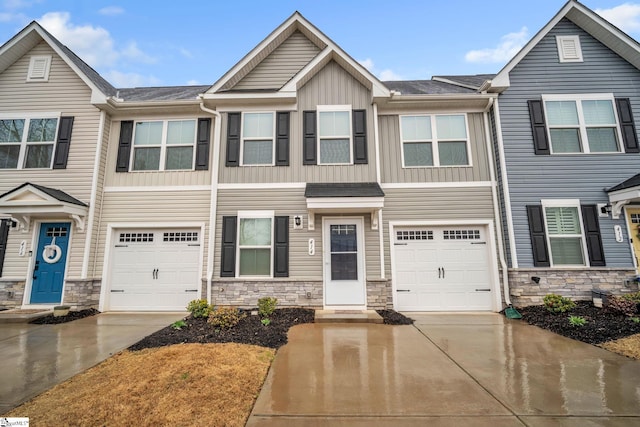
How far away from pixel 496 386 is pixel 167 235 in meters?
7.95

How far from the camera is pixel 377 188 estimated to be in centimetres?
727

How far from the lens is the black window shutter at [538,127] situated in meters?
7.68

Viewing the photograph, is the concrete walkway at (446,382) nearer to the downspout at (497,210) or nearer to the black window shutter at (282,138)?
the downspout at (497,210)

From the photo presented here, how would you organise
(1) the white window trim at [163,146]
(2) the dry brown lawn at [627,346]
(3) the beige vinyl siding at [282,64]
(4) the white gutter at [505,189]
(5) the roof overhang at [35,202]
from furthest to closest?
1. (3) the beige vinyl siding at [282,64]
2. (1) the white window trim at [163,146]
3. (4) the white gutter at [505,189]
4. (5) the roof overhang at [35,202]
5. (2) the dry brown lawn at [627,346]

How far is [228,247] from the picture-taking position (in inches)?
294

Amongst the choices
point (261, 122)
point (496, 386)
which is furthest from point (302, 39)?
point (496, 386)

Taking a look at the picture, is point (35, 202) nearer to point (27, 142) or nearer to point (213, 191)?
point (27, 142)

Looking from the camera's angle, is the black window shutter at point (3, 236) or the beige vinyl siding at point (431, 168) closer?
the black window shutter at point (3, 236)

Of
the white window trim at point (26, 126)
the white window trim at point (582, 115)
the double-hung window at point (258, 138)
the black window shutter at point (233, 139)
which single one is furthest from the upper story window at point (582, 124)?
the white window trim at point (26, 126)

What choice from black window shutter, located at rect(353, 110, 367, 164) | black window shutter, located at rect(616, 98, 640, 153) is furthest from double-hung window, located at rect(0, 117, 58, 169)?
black window shutter, located at rect(616, 98, 640, 153)

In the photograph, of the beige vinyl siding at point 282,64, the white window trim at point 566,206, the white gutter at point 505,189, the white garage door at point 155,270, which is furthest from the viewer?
the beige vinyl siding at point 282,64

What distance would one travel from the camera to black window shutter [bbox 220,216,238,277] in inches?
291

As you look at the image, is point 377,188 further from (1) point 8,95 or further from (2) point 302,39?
(1) point 8,95

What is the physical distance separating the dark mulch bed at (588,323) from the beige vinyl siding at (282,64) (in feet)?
29.2
